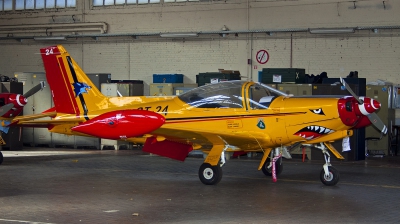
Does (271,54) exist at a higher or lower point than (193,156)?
higher

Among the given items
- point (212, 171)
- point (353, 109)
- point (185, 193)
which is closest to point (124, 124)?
point (185, 193)

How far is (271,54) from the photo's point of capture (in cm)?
2302

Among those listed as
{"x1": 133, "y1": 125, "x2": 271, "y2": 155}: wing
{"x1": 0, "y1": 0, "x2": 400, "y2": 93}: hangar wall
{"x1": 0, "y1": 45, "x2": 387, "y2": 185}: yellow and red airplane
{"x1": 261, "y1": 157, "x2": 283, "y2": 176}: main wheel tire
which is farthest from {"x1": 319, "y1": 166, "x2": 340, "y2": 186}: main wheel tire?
{"x1": 0, "y1": 0, "x2": 400, "y2": 93}: hangar wall

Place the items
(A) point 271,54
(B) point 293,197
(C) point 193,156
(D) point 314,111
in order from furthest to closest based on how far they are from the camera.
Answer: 1. (A) point 271,54
2. (C) point 193,156
3. (D) point 314,111
4. (B) point 293,197

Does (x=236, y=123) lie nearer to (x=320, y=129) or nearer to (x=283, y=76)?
(x=320, y=129)

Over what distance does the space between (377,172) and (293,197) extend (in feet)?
15.0

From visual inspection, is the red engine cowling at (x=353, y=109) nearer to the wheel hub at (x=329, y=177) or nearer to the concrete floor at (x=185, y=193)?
the wheel hub at (x=329, y=177)

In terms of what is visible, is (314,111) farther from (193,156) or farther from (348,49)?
(348,49)

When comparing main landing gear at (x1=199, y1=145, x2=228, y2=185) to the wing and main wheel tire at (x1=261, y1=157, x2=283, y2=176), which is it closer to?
the wing

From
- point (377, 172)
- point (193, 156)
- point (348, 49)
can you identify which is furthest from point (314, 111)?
point (348, 49)

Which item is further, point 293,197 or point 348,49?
point 348,49

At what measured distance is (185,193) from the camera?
12.4 m

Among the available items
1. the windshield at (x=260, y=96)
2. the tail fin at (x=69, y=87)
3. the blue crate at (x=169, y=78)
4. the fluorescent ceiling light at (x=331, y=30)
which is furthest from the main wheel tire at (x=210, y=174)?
the blue crate at (x=169, y=78)

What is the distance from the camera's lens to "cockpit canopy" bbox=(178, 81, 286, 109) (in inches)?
529
